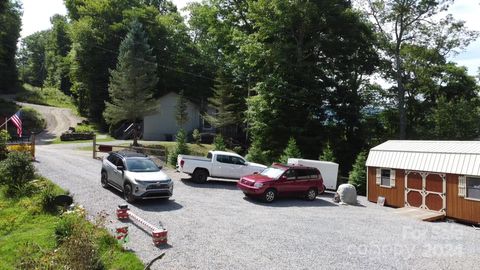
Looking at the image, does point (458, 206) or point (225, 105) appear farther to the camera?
point (225, 105)

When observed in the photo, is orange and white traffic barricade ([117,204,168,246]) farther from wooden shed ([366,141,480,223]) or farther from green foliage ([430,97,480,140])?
green foliage ([430,97,480,140])

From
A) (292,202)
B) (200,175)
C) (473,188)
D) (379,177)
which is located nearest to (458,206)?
(473,188)

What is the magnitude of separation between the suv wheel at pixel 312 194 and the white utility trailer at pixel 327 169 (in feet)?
11.9

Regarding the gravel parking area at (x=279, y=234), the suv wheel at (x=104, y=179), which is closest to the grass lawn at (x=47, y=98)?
the suv wheel at (x=104, y=179)

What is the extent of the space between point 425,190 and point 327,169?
6.24 metres

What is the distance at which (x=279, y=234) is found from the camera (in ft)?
45.4

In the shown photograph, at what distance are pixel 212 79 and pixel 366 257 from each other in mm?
47384

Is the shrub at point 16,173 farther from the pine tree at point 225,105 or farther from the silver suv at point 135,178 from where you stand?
the pine tree at point 225,105

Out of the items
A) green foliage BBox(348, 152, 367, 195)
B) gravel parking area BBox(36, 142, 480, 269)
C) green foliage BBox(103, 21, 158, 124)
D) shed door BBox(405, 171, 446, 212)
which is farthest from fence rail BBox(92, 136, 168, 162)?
shed door BBox(405, 171, 446, 212)

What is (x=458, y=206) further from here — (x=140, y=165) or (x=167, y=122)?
(x=167, y=122)

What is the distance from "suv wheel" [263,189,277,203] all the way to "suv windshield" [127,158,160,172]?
5556 mm

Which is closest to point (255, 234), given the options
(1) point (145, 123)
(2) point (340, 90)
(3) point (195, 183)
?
(3) point (195, 183)

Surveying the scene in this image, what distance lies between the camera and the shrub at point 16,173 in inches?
710

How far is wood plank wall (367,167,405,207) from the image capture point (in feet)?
73.4
